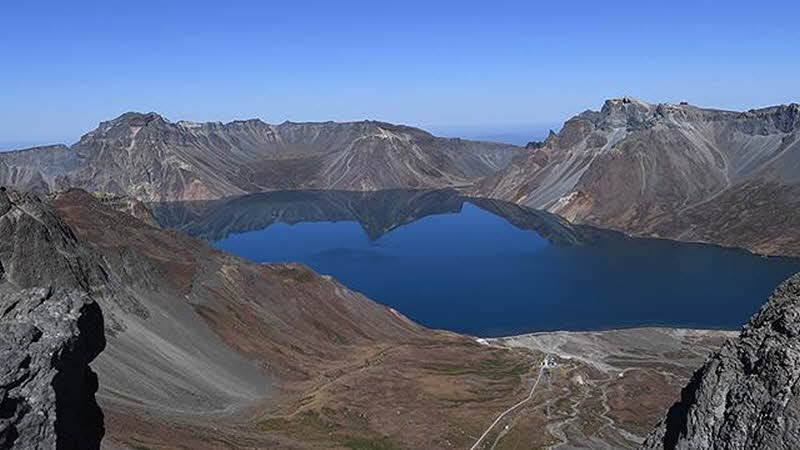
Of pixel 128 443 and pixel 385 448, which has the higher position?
pixel 128 443

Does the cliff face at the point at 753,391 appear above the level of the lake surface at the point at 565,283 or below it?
above

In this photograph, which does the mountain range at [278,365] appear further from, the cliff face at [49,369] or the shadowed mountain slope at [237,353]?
the shadowed mountain slope at [237,353]

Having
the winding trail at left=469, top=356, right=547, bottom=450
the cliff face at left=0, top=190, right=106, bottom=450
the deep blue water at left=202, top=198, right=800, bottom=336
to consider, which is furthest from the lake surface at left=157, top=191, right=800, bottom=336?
the cliff face at left=0, top=190, right=106, bottom=450

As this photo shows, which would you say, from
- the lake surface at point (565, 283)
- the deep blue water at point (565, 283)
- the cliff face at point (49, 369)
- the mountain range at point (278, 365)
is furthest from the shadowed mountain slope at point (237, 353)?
the deep blue water at point (565, 283)

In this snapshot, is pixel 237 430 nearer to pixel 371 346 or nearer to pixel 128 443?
pixel 128 443

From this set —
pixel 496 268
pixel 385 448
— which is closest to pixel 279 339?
pixel 385 448

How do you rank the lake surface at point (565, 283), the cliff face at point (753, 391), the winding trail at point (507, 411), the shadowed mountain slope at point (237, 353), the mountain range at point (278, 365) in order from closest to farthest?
the cliff face at point (753, 391), the mountain range at point (278, 365), the shadowed mountain slope at point (237, 353), the winding trail at point (507, 411), the lake surface at point (565, 283)

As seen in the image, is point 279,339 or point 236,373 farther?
point 279,339
